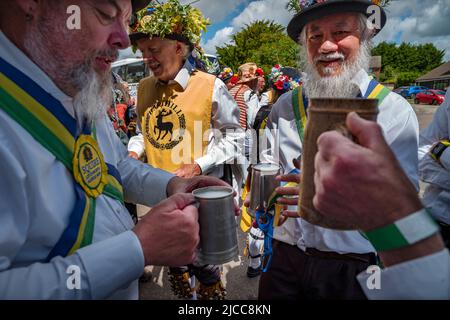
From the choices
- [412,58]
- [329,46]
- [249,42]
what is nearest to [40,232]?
[329,46]

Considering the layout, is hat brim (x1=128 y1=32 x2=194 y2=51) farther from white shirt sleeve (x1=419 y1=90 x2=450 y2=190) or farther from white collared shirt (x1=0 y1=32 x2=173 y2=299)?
white shirt sleeve (x1=419 y1=90 x2=450 y2=190)

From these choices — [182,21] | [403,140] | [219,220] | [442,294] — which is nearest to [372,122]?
[442,294]

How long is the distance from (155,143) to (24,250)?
205 centimetres

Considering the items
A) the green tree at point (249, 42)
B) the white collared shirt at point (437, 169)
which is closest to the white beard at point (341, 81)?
the white collared shirt at point (437, 169)

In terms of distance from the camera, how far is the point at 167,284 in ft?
11.0

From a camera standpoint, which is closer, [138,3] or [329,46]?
[138,3]

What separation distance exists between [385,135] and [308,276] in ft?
3.10

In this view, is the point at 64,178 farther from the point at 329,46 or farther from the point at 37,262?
the point at 329,46

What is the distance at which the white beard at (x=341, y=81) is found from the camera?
1.82 m

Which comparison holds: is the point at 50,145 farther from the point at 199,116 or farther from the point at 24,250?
the point at 199,116

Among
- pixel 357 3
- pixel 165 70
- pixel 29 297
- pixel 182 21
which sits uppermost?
pixel 182 21

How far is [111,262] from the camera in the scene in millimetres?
946

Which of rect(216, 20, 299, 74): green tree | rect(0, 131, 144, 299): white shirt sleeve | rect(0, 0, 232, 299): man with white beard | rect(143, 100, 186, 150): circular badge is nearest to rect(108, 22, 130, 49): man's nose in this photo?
rect(0, 0, 232, 299): man with white beard

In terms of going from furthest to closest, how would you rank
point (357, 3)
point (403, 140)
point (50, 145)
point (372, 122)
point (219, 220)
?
point (357, 3)
point (403, 140)
point (219, 220)
point (50, 145)
point (372, 122)
